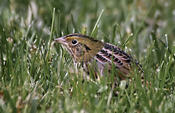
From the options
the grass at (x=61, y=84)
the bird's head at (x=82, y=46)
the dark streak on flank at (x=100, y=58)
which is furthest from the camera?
the bird's head at (x=82, y=46)

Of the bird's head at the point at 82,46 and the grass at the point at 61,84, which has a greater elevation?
the bird's head at the point at 82,46

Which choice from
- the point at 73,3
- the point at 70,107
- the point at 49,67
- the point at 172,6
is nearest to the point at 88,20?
the point at 73,3

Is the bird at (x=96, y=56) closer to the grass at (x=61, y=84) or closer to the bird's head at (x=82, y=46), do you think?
the bird's head at (x=82, y=46)

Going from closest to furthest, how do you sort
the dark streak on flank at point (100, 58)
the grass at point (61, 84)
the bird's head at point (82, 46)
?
the grass at point (61, 84)
the dark streak on flank at point (100, 58)
the bird's head at point (82, 46)

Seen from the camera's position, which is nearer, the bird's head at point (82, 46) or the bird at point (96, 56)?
the bird at point (96, 56)

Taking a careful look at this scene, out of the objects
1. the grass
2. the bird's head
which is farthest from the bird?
the grass

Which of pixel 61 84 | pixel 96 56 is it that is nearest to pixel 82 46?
pixel 96 56

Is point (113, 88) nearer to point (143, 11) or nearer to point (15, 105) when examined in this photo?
point (15, 105)

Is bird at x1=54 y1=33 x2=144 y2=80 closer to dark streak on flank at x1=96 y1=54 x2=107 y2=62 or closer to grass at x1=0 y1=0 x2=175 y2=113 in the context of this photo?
dark streak on flank at x1=96 y1=54 x2=107 y2=62

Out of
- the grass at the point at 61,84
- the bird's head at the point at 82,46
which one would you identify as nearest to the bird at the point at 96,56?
the bird's head at the point at 82,46
